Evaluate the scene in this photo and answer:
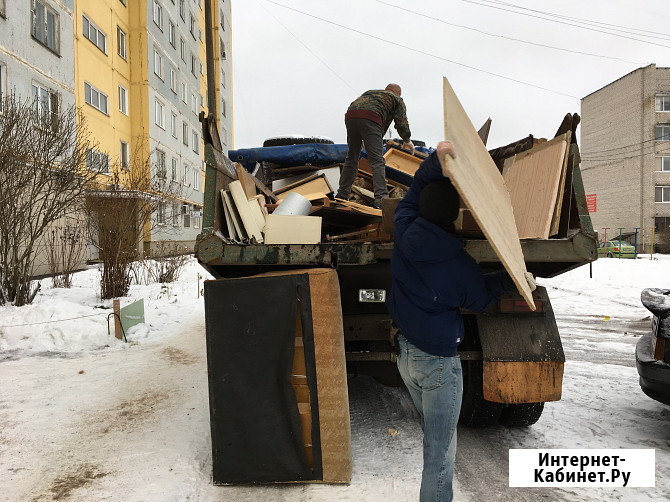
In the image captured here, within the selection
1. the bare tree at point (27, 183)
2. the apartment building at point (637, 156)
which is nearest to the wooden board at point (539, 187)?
the bare tree at point (27, 183)

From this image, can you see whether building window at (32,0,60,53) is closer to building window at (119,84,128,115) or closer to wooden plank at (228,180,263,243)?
building window at (119,84,128,115)

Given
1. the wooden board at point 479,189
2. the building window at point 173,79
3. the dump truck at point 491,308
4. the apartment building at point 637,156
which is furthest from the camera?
the apartment building at point 637,156

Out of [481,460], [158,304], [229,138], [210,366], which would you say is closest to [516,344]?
[481,460]

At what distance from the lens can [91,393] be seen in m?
4.72

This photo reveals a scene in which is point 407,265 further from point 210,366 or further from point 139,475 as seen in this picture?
point 139,475

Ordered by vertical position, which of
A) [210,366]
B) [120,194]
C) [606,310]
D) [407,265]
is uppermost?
[120,194]

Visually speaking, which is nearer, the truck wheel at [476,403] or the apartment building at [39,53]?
A: the truck wheel at [476,403]

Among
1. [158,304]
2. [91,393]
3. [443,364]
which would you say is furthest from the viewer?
[158,304]

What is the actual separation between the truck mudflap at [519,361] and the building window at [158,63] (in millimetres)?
24195

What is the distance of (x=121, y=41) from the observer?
21281 mm

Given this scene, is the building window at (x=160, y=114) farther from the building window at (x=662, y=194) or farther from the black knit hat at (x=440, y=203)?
the building window at (x=662, y=194)

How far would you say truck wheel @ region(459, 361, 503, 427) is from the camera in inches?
139

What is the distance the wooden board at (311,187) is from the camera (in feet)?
17.8

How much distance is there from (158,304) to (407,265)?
855 cm
